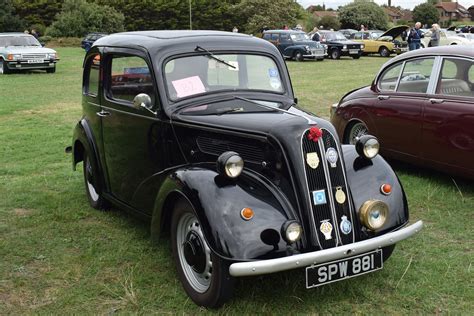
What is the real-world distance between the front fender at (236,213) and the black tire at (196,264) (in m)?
0.14

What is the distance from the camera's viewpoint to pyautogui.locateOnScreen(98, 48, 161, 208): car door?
446 cm

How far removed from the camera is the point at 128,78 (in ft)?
15.7

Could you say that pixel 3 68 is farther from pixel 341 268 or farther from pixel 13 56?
pixel 341 268

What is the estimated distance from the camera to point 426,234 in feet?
15.8

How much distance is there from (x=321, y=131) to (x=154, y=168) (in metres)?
1.54

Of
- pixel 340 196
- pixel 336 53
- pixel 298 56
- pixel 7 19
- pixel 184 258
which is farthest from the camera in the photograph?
pixel 7 19

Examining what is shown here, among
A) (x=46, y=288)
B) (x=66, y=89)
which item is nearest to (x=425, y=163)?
(x=46, y=288)

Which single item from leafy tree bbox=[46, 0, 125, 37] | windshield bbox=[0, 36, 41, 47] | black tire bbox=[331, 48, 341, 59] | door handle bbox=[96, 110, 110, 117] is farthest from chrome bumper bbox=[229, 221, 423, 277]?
leafy tree bbox=[46, 0, 125, 37]

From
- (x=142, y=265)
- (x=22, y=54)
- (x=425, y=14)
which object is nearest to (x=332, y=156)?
(x=142, y=265)

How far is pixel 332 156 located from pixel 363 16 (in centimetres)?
5955

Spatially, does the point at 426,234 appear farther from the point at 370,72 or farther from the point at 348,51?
the point at 348,51

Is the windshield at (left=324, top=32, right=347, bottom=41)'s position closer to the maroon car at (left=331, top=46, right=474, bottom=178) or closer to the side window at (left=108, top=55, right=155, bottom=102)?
the maroon car at (left=331, top=46, right=474, bottom=178)

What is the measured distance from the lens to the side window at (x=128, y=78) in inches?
177

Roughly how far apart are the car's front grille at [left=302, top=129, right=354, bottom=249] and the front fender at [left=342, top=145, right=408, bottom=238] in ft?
0.50
